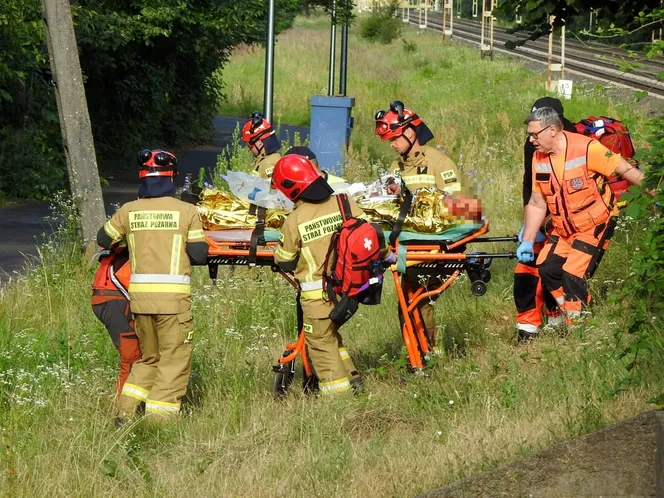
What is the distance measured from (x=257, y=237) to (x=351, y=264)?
831 millimetres

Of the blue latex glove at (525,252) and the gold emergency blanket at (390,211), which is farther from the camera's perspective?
the blue latex glove at (525,252)

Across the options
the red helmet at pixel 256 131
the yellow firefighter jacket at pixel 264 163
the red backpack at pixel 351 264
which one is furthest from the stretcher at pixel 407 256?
the red helmet at pixel 256 131

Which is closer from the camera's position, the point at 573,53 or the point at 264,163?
the point at 264,163

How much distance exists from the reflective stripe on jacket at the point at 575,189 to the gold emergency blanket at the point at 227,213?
1769 millimetres

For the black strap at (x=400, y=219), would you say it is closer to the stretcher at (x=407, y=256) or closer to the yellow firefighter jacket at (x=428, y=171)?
the stretcher at (x=407, y=256)

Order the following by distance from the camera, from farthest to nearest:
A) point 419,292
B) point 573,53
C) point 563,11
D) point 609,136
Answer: point 573,53
point 563,11
point 609,136
point 419,292

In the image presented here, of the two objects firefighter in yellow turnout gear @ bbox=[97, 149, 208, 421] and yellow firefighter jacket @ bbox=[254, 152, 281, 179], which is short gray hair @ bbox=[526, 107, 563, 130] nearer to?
firefighter in yellow turnout gear @ bbox=[97, 149, 208, 421]

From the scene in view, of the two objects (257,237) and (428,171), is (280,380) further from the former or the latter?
(428,171)

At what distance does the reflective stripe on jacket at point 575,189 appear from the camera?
299 inches

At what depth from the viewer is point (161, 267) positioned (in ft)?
22.5

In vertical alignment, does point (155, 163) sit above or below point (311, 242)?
above

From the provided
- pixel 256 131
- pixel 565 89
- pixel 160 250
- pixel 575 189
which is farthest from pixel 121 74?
pixel 160 250

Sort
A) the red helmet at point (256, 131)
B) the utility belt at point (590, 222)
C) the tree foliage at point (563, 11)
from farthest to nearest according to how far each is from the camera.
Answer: the red helmet at point (256, 131) → the tree foliage at point (563, 11) → the utility belt at point (590, 222)

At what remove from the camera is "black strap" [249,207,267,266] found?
7.22 metres
